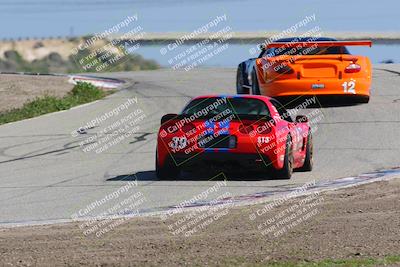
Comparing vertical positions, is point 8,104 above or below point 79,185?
below

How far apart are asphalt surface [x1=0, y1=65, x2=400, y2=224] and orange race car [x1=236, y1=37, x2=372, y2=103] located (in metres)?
0.63

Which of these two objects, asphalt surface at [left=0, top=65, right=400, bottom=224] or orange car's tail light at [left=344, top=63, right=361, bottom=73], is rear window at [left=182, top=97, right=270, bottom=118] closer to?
asphalt surface at [left=0, top=65, right=400, bottom=224]

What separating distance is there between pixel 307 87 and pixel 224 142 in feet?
23.4

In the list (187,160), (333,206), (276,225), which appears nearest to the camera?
(276,225)

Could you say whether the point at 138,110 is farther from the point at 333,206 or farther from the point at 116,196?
the point at 333,206

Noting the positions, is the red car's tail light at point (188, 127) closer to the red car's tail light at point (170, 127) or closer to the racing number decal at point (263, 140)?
the red car's tail light at point (170, 127)

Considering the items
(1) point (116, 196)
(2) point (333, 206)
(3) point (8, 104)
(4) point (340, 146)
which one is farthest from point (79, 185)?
(3) point (8, 104)

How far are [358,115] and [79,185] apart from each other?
26.7ft

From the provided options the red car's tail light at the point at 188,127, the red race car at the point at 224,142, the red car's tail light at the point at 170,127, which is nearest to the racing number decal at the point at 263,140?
the red race car at the point at 224,142

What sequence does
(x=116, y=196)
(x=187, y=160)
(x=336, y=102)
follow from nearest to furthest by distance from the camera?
(x=116, y=196) → (x=187, y=160) → (x=336, y=102)

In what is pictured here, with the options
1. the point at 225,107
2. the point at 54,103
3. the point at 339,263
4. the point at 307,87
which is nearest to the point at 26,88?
the point at 54,103

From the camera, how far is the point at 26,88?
28984mm

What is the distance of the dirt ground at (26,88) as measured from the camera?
26969 millimetres

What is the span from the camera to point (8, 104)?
26656 mm
